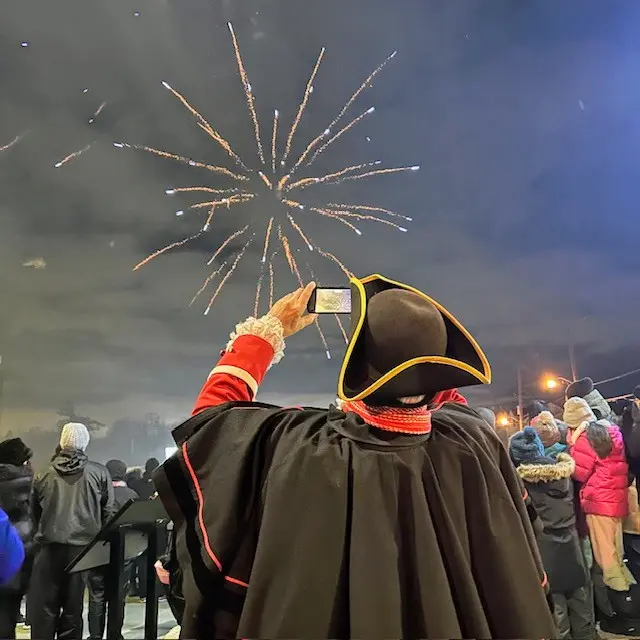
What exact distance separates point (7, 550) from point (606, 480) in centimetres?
241

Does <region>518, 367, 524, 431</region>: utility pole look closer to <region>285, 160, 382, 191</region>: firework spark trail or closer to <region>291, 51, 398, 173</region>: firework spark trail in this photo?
<region>285, 160, 382, 191</region>: firework spark trail

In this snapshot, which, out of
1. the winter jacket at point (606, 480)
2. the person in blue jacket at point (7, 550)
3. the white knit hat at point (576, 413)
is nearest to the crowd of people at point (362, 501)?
the person in blue jacket at point (7, 550)

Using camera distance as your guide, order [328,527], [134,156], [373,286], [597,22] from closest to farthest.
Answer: [328,527] < [373,286] < [597,22] < [134,156]

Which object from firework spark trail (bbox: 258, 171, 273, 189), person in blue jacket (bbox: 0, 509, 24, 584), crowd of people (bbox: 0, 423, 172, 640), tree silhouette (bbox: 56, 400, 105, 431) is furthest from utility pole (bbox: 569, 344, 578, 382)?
person in blue jacket (bbox: 0, 509, 24, 584)

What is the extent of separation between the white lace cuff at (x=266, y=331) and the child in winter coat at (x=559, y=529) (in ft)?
5.94

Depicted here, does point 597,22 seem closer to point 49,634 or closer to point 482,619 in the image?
point 482,619

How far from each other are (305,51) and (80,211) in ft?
6.91

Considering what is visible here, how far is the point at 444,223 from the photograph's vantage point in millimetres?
4867

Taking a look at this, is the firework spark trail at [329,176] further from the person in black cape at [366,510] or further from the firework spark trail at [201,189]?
the person in black cape at [366,510]

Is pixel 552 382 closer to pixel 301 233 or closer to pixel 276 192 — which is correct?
pixel 301 233

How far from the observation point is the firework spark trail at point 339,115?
435cm

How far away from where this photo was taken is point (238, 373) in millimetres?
974

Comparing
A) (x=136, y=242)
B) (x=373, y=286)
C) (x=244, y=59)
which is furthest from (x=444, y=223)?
(x=373, y=286)

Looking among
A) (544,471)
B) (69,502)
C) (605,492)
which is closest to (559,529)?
(544,471)
